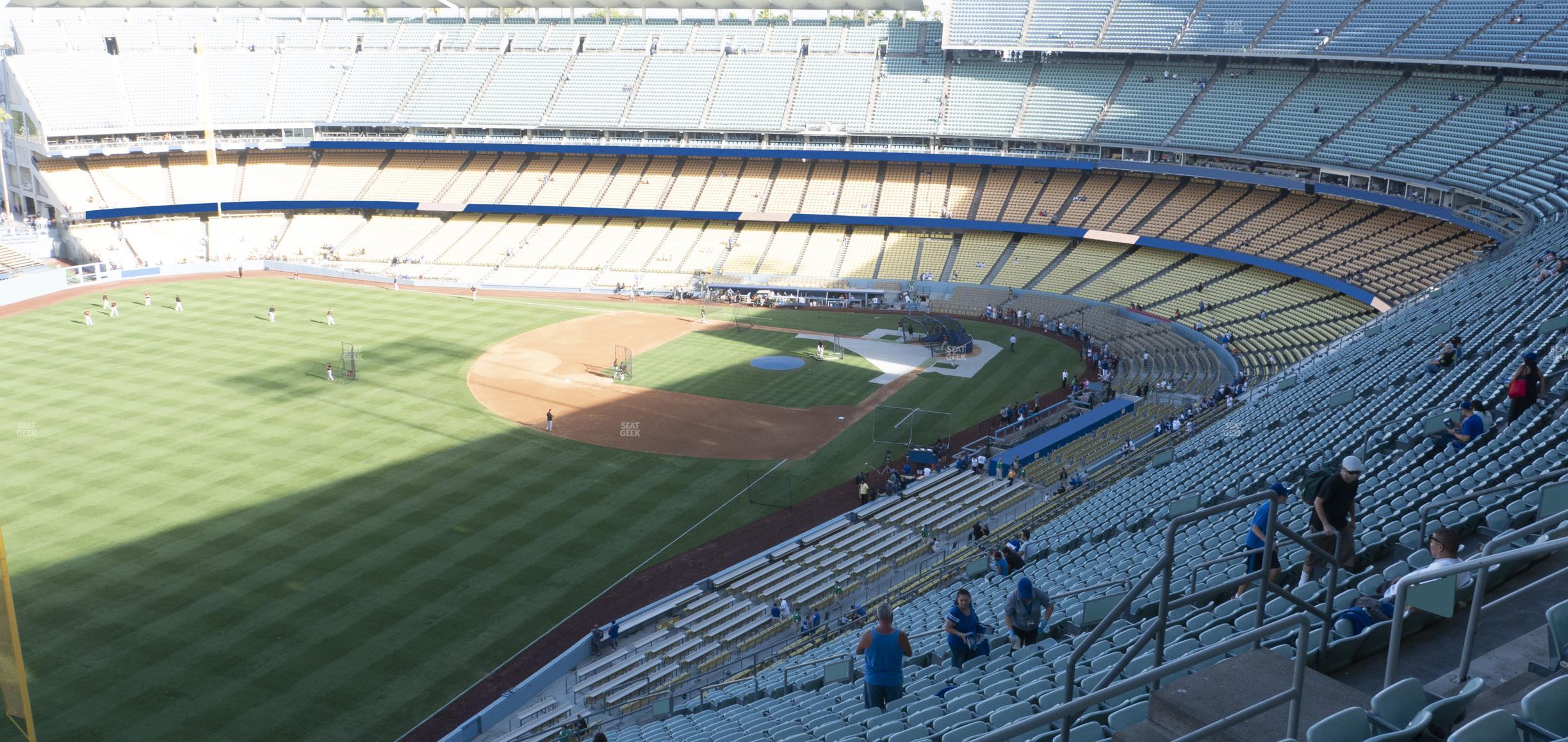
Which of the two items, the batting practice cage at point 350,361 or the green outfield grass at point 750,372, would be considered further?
the green outfield grass at point 750,372

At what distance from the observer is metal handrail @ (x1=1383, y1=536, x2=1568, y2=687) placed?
6305 millimetres

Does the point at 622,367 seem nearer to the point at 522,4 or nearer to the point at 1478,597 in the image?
the point at 522,4

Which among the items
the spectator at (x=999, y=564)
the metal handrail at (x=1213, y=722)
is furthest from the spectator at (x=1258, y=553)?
the spectator at (x=999, y=564)

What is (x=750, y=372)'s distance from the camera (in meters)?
47.0

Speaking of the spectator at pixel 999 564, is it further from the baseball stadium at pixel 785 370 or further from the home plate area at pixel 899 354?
the home plate area at pixel 899 354

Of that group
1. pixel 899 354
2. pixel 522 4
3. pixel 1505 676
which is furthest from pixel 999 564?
pixel 522 4

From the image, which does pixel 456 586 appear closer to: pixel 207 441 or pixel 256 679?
pixel 256 679

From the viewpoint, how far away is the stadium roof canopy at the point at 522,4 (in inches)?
2822

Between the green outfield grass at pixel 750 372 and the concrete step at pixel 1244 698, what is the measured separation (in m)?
34.9

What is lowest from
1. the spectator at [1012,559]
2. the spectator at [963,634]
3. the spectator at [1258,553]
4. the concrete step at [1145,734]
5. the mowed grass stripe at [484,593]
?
the mowed grass stripe at [484,593]

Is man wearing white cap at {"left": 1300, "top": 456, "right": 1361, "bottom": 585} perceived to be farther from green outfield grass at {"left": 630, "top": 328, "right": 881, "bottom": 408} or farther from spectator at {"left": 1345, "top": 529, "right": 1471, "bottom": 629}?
green outfield grass at {"left": 630, "top": 328, "right": 881, "bottom": 408}

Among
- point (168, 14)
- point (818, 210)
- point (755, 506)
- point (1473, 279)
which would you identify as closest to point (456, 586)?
point (755, 506)

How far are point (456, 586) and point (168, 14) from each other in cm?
6743

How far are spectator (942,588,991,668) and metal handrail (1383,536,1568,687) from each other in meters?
6.97
